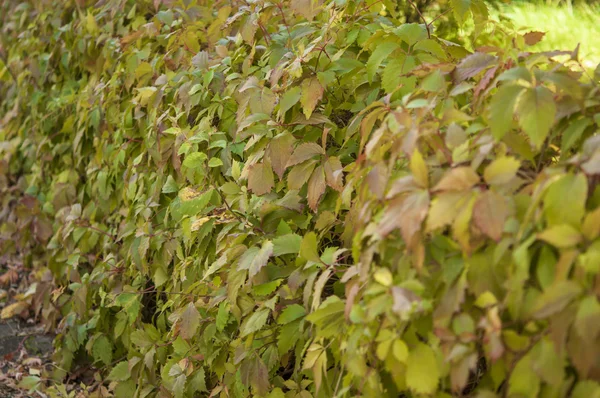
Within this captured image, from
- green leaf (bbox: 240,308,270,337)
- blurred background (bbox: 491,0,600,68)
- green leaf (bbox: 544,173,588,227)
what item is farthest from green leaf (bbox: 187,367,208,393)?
blurred background (bbox: 491,0,600,68)

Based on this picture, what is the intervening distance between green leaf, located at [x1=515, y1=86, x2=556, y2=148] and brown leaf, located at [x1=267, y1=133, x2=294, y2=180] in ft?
2.90

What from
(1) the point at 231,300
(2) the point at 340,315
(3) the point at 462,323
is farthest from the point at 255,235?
(3) the point at 462,323

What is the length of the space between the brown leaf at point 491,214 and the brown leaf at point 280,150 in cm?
95

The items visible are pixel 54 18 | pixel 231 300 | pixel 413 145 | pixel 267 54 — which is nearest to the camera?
pixel 413 145

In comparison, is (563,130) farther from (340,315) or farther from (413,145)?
(340,315)

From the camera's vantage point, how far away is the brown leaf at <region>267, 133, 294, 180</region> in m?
2.07

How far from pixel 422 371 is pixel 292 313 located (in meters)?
0.64

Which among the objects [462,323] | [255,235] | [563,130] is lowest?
[255,235]

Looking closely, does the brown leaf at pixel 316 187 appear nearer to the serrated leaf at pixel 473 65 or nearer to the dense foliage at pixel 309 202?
the dense foliage at pixel 309 202

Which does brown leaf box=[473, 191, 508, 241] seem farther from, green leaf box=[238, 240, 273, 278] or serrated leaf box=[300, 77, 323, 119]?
serrated leaf box=[300, 77, 323, 119]

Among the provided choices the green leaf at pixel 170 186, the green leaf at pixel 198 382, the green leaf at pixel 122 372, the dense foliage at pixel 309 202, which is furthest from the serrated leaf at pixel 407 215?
the green leaf at pixel 122 372

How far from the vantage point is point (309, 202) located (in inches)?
77.4

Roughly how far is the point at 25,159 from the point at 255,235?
2.86m

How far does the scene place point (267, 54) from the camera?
2.39 m
